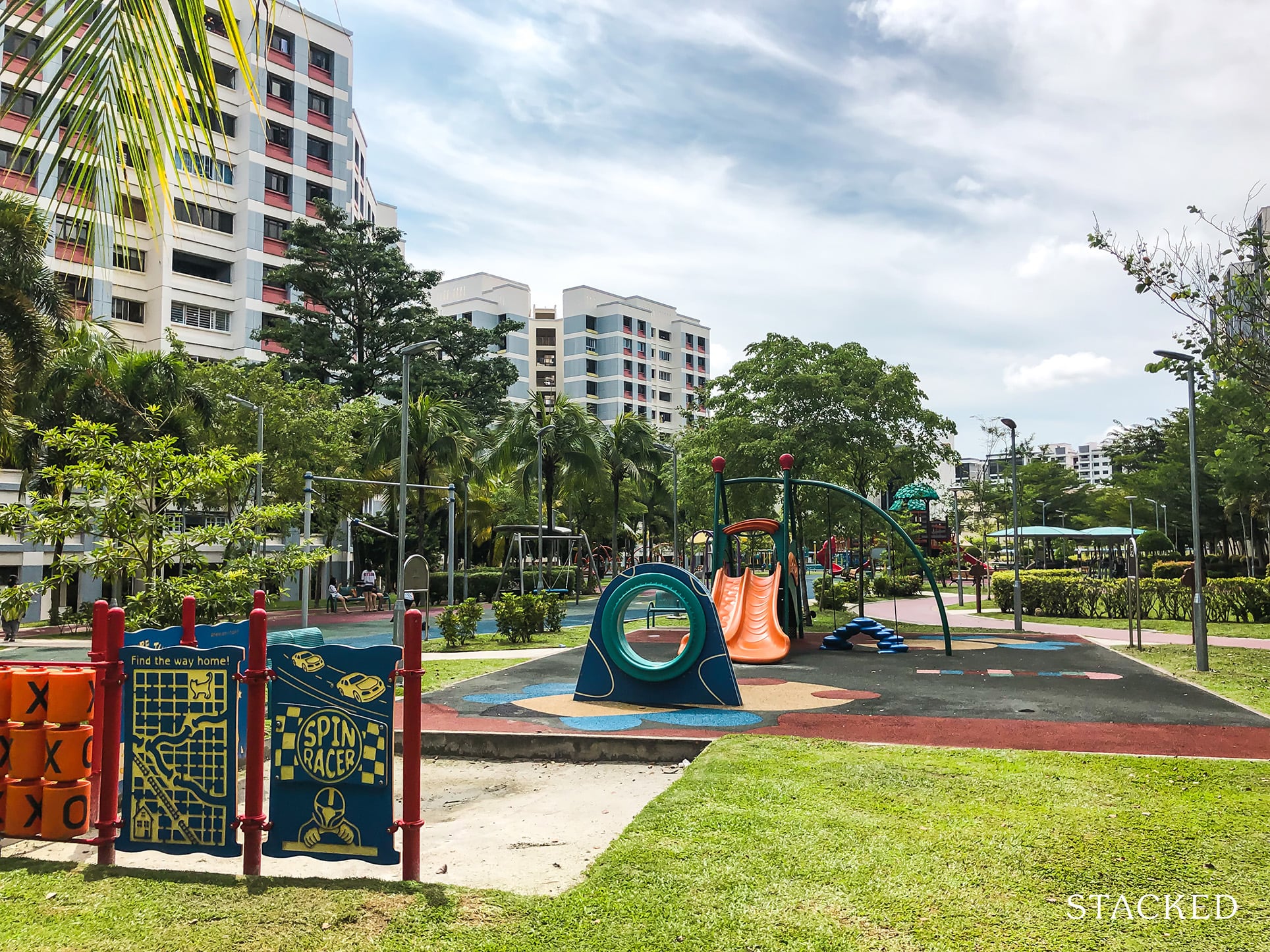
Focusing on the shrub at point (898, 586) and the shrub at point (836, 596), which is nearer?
the shrub at point (836, 596)

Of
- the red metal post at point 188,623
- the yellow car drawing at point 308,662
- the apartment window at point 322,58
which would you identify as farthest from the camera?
the apartment window at point 322,58

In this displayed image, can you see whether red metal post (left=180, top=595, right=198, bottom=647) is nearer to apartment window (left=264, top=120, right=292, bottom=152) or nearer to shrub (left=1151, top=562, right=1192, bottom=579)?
shrub (left=1151, top=562, right=1192, bottom=579)

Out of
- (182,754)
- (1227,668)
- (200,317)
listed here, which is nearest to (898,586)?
(1227,668)

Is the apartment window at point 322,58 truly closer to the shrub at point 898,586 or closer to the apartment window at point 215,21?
the shrub at point 898,586

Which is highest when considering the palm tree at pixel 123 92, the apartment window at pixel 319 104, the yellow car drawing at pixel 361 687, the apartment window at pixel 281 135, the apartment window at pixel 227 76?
the apartment window at pixel 319 104

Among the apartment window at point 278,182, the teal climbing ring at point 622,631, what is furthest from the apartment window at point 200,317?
the teal climbing ring at point 622,631

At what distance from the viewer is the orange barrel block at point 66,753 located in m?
6.43

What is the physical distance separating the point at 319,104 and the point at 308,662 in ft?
188

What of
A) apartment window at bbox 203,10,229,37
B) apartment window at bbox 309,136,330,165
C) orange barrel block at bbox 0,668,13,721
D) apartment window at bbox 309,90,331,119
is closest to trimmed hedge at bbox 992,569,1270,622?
orange barrel block at bbox 0,668,13,721

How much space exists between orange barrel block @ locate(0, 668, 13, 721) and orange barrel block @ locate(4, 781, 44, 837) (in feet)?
1.57

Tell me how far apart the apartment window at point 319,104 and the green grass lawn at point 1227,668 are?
52.3 metres

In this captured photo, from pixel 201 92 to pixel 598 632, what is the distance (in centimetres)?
1160

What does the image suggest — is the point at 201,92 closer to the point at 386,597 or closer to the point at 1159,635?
the point at 1159,635

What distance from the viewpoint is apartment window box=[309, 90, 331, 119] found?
181 feet
